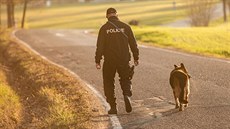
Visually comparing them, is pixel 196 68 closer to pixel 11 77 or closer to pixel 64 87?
pixel 64 87

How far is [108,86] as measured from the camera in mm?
9578

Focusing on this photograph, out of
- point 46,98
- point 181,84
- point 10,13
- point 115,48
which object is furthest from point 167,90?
point 10,13

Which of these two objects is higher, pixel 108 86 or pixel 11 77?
pixel 108 86

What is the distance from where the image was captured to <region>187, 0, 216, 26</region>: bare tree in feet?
178

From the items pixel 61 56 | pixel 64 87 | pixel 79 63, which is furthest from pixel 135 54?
pixel 61 56

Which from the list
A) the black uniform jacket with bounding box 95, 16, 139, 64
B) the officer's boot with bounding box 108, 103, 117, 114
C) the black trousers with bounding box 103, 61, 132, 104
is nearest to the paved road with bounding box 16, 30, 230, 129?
the officer's boot with bounding box 108, 103, 117, 114

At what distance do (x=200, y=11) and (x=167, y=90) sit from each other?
145 ft

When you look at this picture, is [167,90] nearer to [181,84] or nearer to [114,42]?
[181,84]

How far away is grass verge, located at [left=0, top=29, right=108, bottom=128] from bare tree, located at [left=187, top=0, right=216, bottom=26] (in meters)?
37.5

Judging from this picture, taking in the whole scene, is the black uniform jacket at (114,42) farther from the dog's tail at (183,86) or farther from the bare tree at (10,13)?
the bare tree at (10,13)

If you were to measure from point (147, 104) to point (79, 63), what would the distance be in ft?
26.2

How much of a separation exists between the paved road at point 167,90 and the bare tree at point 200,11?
35428 millimetres

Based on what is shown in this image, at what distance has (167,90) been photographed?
11469 millimetres

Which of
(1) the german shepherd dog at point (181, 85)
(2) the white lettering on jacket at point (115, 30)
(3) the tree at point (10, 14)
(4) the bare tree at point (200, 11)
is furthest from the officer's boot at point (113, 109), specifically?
(4) the bare tree at point (200, 11)
